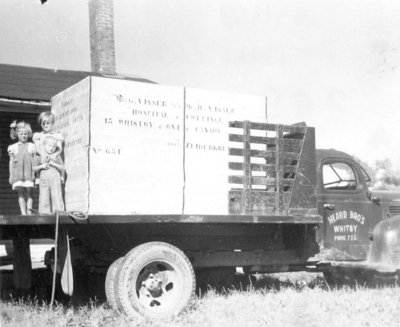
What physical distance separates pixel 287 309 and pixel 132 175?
2.00 m

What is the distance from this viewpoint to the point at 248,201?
18.2ft

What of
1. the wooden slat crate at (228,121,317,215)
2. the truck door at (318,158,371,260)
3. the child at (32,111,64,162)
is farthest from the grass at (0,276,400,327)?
the child at (32,111,64,162)

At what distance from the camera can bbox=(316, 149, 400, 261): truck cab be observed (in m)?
6.29

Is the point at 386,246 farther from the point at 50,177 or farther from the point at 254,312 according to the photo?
the point at 50,177

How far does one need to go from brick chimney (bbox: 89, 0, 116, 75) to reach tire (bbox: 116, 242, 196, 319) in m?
10.1

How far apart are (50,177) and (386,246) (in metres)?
3.89

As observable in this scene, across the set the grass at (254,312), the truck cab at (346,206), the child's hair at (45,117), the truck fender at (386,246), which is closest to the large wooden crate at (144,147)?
the child's hair at (45,117)

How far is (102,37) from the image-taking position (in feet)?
48.2

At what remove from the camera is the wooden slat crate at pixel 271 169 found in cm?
556

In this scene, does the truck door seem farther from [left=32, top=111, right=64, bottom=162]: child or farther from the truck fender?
[left=32, top=111, right=64, bottom=162]: child

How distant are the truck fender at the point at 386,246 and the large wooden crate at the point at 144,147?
209cm

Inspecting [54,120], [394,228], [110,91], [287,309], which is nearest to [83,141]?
[110,91]

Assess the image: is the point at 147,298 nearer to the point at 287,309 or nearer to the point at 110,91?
the point at 287,309

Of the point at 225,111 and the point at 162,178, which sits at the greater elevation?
the point at 225,111
